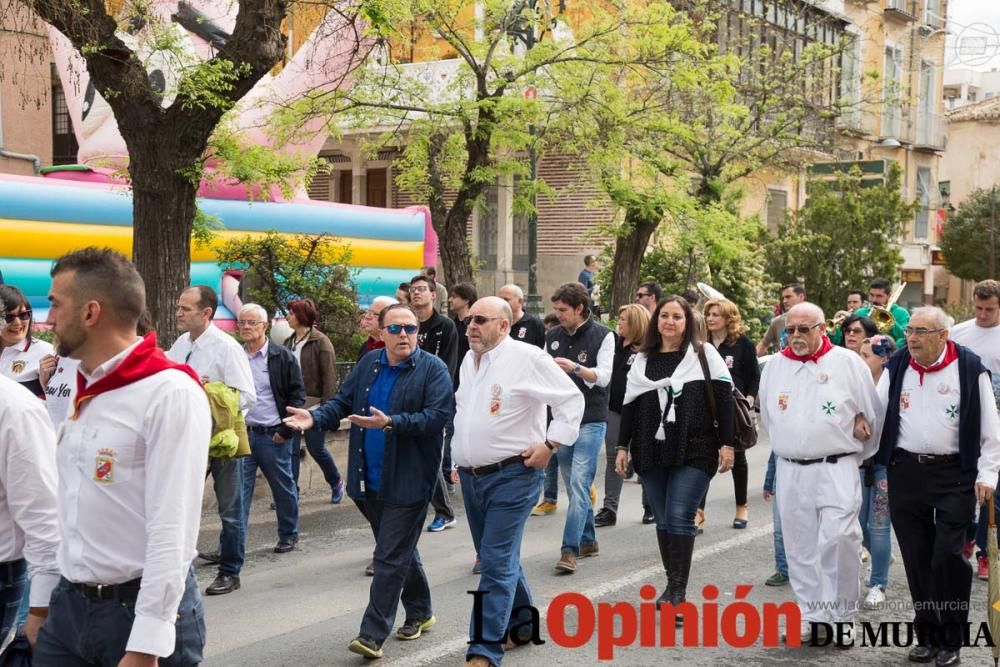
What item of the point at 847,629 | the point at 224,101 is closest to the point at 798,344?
the point at 847,629

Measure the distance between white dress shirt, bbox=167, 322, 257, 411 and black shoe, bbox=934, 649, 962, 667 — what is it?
14.6 ft

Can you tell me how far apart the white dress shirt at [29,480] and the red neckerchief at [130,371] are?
1.52 ft

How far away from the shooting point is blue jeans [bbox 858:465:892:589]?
24.1ft

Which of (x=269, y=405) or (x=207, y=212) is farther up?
(x=207, y=212)

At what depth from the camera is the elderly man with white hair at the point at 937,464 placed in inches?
241

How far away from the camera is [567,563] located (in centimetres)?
819

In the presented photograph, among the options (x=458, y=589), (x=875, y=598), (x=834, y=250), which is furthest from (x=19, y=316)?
(x=834, y=250)

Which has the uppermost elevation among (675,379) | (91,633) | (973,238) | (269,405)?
(973,238)

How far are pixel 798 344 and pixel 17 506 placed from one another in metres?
4.34

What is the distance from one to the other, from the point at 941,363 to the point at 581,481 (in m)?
3.06

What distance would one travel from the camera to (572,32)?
16797mm

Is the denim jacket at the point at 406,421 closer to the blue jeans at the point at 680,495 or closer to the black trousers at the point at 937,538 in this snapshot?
the blue jeans at the point at 680,495

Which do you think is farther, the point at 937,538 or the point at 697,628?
the point at 697,628

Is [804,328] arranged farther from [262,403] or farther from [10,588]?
[10,588]
